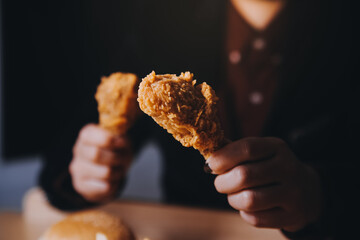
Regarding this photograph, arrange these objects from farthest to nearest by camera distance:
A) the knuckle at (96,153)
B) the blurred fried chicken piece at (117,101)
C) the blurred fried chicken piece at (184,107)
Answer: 1. the knuckle at (96,153)
2. the blurred fried chicken piece at (117,101)
3. the blurred fried chicken piece at (184,107)

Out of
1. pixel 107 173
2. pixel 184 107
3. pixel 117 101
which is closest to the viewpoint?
pixel 184 107

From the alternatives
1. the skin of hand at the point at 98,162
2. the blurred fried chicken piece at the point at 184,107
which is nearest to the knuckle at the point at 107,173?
the skin of hand at the point at 98,162

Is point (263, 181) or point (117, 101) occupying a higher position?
point (117, 101)

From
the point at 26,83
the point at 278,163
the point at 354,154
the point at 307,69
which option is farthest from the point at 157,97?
the point at 26,83

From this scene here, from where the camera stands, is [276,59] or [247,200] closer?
[247,200]

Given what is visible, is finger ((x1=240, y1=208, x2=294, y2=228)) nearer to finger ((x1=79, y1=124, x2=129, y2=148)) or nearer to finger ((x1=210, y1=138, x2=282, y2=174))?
finger ((x1=210, y1=138, x2=282, y2=174))

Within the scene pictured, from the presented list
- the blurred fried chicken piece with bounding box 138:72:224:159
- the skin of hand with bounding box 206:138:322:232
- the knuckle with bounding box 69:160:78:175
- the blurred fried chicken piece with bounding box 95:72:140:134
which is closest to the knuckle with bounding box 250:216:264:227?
the skin of hand with bounding box 206:138:322:232

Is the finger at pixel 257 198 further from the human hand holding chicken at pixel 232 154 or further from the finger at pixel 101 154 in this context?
the finger at pixel 101 154

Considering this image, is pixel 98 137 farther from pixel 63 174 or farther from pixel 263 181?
pixel 263 181

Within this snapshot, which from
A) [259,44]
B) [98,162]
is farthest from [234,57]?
[98,162]
